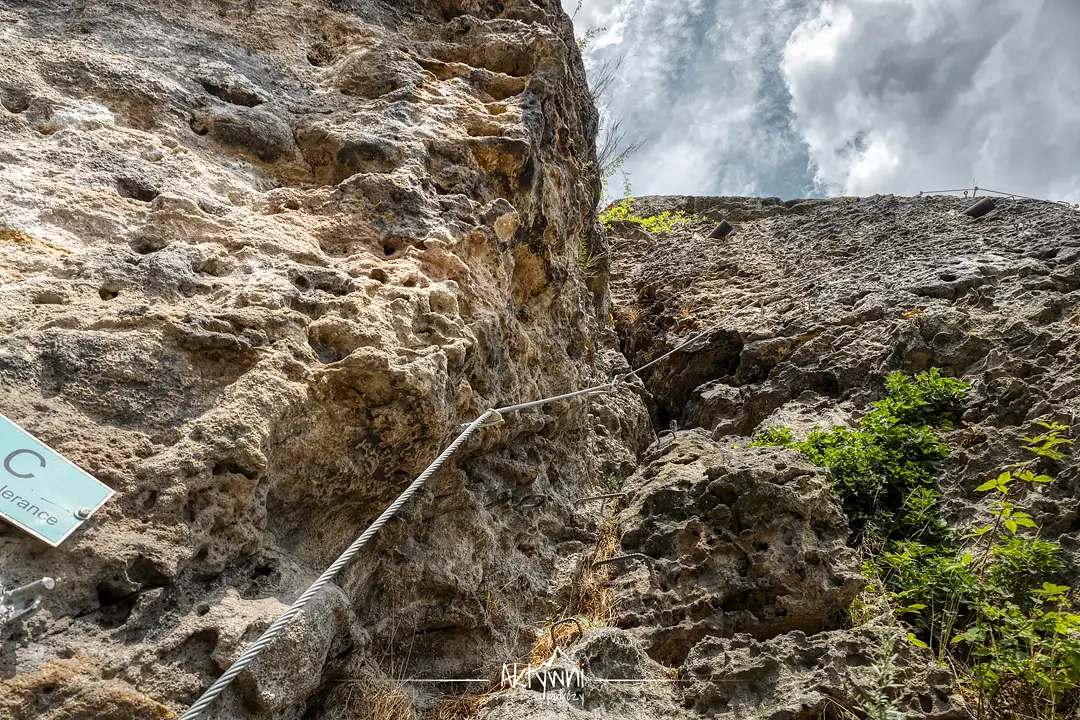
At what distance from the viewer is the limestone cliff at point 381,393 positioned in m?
2.09

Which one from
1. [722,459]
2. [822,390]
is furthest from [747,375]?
[722,459]

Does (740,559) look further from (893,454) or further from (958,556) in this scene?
(893,454)

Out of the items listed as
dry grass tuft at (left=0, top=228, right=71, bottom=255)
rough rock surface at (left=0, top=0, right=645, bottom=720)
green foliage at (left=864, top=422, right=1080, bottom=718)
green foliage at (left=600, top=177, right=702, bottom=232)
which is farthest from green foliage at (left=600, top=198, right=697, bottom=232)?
dry grass tuft at (left=0, top=228, right=71, bottom=255)

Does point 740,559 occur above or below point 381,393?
below

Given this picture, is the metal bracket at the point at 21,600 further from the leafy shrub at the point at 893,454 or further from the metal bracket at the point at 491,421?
the leafy shrub at the point at 893,454

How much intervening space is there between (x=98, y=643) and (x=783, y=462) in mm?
3304

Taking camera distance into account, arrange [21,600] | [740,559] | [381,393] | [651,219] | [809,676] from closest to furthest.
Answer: [21,600]
[381,393]
[809,676]
[740,559]
[651,219]

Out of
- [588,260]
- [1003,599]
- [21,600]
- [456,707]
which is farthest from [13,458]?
[588,260]

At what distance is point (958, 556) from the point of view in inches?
140

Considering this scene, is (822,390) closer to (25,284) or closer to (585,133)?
(585,133)

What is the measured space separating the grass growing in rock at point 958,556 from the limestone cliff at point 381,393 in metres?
0.20

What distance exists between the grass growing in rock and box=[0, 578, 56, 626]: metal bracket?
341 cm

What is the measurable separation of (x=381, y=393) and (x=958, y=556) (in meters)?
3.24

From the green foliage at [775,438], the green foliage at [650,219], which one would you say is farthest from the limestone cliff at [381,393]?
A: the green foliage at [650,219]
